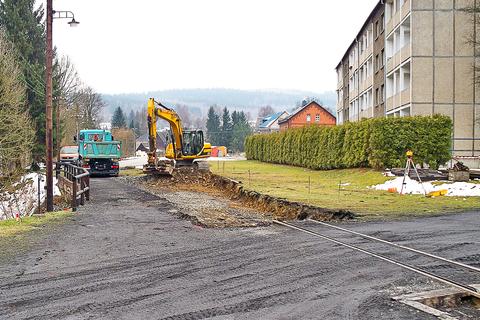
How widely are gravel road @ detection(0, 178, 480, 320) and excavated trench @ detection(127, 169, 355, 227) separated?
1802mm

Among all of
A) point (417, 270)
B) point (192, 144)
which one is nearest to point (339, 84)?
point (192, 144)

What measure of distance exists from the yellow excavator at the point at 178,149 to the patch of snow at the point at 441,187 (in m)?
12.6

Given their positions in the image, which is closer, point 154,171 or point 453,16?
point 154,171

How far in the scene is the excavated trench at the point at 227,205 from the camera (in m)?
15.6

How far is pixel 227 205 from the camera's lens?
20859mm

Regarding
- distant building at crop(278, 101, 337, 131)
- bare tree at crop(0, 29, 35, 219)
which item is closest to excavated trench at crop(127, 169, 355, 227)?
bare tree at crop(0, 29, 35, 219)

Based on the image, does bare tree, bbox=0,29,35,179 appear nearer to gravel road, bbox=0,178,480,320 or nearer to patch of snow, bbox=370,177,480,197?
gravel road, bbox=0,178,480,320

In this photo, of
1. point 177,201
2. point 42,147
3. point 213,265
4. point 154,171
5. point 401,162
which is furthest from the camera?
point 42,147

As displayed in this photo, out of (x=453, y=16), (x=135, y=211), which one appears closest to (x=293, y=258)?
(x=135, y=211)

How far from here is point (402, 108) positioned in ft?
138

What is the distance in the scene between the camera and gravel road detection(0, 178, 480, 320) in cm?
646

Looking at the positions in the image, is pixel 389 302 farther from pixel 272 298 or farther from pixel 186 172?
pixel 186 172

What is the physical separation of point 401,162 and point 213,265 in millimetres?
23925

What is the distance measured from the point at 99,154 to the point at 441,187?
25.7 metres
